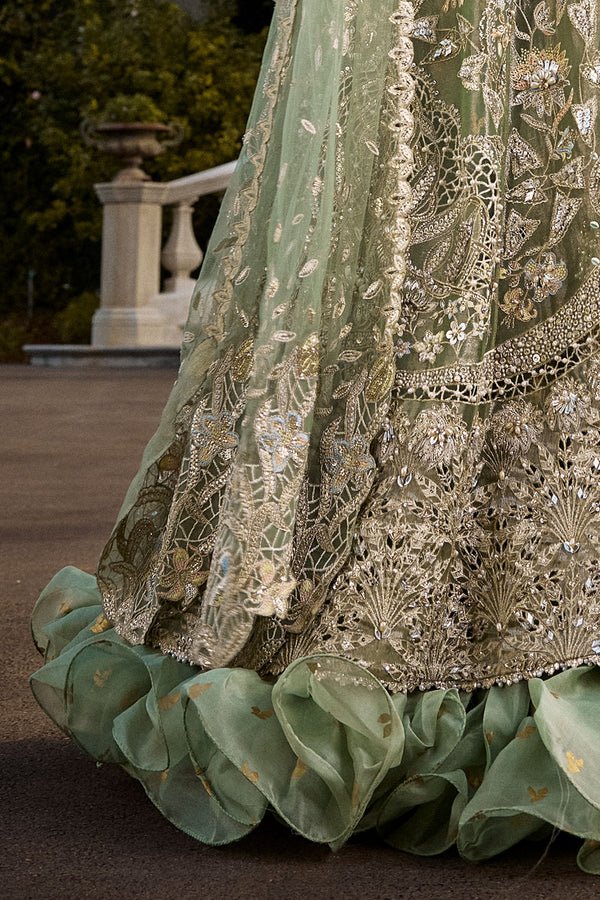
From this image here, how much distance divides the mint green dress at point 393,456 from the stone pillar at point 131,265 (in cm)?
1069

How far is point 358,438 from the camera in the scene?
6.09 feet

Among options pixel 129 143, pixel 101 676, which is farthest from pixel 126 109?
pixel 101 676

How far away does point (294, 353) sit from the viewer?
1.86 m

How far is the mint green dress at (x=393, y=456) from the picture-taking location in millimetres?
1775

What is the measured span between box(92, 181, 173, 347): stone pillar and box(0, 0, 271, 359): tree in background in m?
2.01

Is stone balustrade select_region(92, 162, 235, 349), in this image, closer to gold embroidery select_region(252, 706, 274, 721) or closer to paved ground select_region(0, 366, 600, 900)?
paved ground select_region(0, 366, 600, 900)

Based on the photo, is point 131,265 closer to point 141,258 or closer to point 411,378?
point 141,258

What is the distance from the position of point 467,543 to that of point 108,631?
526mm

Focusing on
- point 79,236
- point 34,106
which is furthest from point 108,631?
point 34,106

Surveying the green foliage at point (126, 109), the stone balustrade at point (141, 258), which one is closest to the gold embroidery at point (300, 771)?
the stone balustrade at point (141, 258)

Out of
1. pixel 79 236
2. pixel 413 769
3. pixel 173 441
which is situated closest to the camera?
pixel 413 769

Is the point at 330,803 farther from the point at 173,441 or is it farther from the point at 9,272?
the point at 9,272

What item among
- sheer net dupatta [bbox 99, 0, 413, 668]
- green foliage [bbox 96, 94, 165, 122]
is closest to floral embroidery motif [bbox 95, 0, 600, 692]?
sheer net dupatta [bbox 99, 0, 413, 668]

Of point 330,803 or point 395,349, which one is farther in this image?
point 395,349
